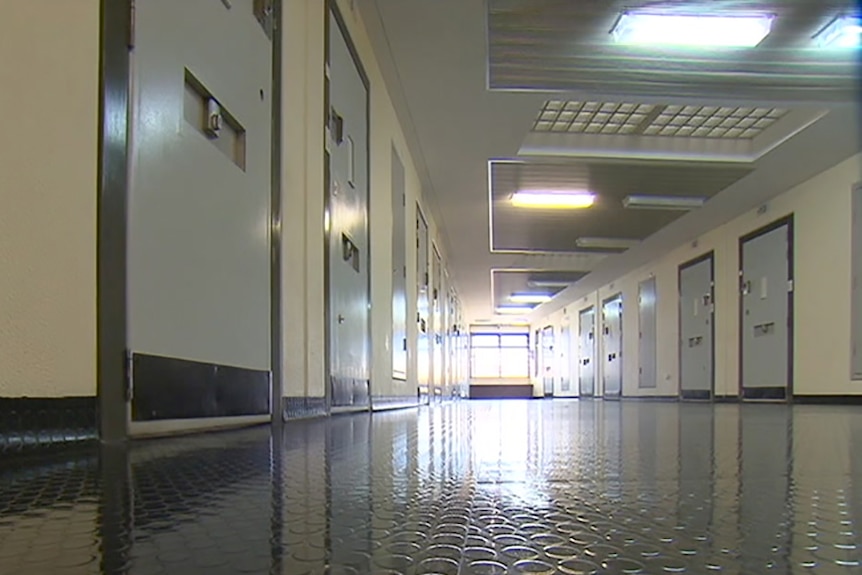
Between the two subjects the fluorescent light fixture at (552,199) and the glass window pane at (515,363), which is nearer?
the fluorescent light fixture at (552,199)

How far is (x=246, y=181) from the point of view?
9.16 ft

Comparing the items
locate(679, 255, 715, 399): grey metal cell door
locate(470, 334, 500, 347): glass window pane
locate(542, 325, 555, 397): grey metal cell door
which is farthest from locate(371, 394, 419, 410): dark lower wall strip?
locate(470, 334, 500, 347): glass window pane

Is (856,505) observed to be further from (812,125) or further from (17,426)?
(812,125)

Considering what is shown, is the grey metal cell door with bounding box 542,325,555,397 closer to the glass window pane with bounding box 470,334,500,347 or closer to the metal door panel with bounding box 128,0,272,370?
the glass window pane with bounding box 470,334,500,347

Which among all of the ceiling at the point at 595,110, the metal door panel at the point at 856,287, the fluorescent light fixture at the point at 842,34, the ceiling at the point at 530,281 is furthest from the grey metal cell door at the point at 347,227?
the ceiling at the point at 530,281

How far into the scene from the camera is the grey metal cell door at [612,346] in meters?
17.3

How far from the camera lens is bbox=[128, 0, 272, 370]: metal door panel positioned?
1.94 meters

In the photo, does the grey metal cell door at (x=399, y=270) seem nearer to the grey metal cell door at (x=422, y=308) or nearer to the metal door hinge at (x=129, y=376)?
the grey metal cell door at (x=422, y=308)

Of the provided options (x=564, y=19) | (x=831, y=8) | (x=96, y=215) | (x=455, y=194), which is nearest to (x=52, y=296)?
(x=96, y=215)

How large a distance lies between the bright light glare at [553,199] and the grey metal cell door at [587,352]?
10.3 meters

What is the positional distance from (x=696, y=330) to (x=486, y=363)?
20.4 meters

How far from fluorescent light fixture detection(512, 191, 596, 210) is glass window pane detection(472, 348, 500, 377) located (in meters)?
22.5

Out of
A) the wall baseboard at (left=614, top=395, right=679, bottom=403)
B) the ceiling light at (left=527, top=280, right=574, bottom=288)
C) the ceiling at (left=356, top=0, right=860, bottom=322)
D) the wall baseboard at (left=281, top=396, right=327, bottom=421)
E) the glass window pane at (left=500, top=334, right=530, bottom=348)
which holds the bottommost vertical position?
the wall baseboard at (left=614, top=395, right=679, bottom=403)

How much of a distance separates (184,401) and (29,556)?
162cm
